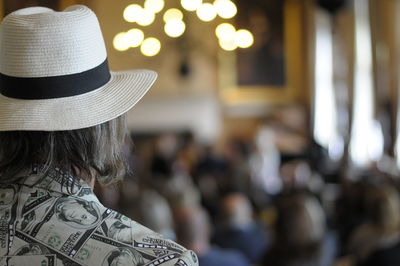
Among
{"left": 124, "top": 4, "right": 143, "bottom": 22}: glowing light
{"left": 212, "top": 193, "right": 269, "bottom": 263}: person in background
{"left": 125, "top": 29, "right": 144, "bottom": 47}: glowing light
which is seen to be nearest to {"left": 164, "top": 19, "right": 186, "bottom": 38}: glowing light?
{"left": 125, "top": 29, "right": 144, "bottom": 47}: glowing light

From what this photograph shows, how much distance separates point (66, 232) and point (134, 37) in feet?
9.43

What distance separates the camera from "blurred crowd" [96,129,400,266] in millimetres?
5746

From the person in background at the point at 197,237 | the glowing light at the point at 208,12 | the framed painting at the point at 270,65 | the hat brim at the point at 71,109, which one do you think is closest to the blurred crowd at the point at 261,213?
the person in background at the point at 197,237

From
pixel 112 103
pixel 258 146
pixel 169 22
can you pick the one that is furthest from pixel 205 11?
pixel 258 146

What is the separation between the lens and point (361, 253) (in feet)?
20.1

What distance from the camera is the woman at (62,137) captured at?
65.2 inches

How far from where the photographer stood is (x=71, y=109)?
1.77 metres

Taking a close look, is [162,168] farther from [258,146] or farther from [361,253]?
[361,253]

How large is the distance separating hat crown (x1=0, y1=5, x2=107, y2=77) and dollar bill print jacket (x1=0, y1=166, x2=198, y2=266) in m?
0.21

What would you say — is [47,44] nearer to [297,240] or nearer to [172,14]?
[172,14]

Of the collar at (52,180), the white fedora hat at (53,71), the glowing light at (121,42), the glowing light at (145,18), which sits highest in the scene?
the white fedora hat at (53,71)

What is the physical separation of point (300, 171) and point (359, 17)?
6.26 meters

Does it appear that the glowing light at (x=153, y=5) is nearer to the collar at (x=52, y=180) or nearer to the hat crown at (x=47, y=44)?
the hat crown at (x=47, y=44)

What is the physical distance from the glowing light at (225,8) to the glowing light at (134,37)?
0.65 m
